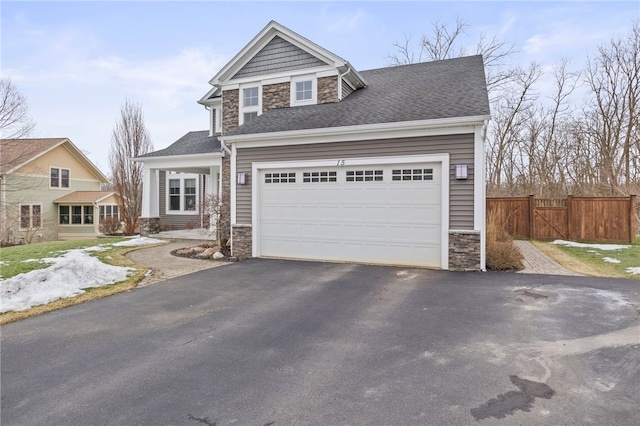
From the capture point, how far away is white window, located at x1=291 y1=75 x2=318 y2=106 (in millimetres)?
12156

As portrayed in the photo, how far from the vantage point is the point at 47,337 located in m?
4.59

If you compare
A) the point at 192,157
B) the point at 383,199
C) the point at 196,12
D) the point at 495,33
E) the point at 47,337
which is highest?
the point at 495,33

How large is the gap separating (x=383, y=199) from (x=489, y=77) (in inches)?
740

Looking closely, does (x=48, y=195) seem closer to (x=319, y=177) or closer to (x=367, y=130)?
(x=319, y=177)

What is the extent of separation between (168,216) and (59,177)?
1403cm

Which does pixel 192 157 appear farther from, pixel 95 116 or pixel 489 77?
pixel 489 77

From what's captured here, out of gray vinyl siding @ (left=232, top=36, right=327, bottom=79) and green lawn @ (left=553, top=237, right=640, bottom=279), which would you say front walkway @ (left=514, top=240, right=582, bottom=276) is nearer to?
green lawn @ (left=553, top=237, right=640, bottom=279)

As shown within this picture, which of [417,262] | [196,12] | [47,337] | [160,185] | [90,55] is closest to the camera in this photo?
[47,337]

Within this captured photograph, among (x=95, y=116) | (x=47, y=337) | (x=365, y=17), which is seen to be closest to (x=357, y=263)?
(x=47, y=337)

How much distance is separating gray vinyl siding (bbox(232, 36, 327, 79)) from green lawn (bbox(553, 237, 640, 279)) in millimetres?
9576

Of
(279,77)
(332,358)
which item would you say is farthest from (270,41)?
(332,358)

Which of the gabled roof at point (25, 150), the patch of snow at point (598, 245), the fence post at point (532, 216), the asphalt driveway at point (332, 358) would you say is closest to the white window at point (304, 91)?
the asphalt driveway at point (332, 358)

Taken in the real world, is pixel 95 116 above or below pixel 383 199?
above

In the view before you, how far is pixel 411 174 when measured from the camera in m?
8.79
